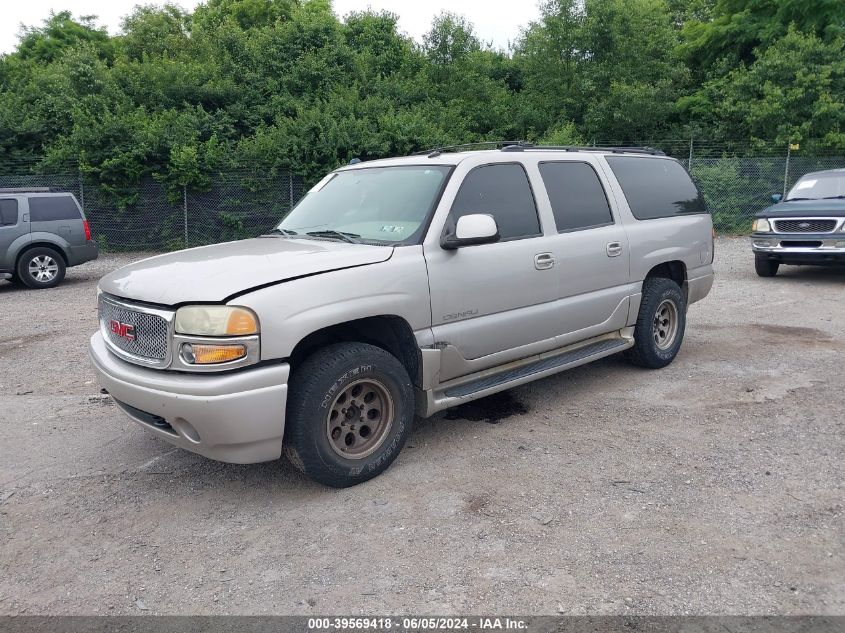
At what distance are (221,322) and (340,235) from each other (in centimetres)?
134

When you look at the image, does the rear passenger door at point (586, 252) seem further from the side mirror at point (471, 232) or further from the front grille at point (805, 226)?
the front grille at point (805, 226)

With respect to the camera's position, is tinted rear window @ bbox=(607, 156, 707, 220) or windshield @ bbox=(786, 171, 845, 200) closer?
tinted rear window @ bbox=(607, 156, 707, 220)

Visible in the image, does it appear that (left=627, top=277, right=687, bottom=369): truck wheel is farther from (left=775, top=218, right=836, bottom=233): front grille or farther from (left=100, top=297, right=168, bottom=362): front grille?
(left=775, top=218, right=836, bottom=233): front grille

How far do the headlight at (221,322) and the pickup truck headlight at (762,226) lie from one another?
10.5 m

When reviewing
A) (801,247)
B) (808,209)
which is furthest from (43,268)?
(808,209)

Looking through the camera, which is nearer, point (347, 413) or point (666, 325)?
point (347, 413)

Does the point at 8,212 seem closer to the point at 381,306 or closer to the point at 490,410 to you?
the point at 490,410

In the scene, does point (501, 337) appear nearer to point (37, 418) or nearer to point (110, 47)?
point (37, 418)

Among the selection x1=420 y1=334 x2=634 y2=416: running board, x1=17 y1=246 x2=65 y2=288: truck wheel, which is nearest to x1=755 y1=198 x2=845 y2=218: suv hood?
x1=420 y1=334 x2=634 y2=416: running board

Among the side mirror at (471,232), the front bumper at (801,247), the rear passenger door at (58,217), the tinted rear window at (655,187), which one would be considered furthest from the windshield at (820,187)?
the rear passenger door at (58,217)

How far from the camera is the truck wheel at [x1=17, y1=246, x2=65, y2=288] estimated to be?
1209cm

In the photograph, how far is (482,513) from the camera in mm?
3643

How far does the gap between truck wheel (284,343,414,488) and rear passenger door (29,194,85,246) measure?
10.6 meters

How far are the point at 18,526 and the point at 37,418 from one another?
74.7 inches
